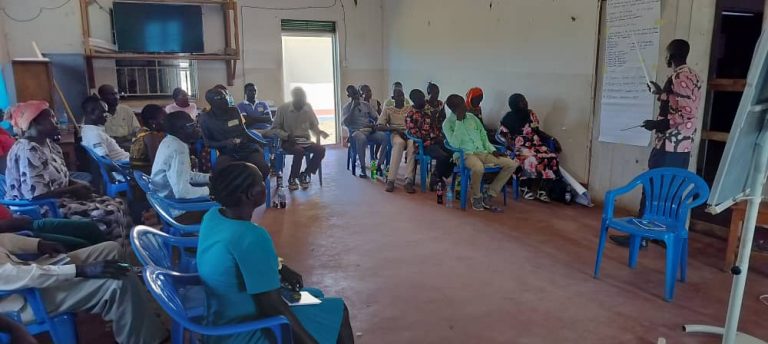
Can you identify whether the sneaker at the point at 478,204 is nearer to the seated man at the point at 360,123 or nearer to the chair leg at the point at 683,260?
the seated man at the point at 360,123

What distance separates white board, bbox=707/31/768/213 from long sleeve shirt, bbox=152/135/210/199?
2.47m

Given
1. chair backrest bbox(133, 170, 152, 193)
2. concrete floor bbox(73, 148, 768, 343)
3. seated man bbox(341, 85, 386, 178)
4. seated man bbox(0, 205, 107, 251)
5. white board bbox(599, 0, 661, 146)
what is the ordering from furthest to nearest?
seated man bbox(341, 85, 386, 178), white board bbox(599, 0, 661, 146), chair backrest bbox(133, 170, 152, 193), concrete floor bbox(73, 148, 768, 343), seated man bbox(0, 205, 107, 251)

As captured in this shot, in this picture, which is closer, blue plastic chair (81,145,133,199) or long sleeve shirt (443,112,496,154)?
blue plastic chair (81,145,133,199)

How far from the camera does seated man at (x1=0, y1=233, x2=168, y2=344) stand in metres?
1.79

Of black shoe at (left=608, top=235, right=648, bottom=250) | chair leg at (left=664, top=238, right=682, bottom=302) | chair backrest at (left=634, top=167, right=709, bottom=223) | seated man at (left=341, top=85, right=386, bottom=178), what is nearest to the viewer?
chair leg at (left=664, top=238, right=682, bottom=302)

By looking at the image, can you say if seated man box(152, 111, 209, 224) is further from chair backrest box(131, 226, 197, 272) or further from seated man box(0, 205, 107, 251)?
chair backrest box(131, 226, 197, 272)

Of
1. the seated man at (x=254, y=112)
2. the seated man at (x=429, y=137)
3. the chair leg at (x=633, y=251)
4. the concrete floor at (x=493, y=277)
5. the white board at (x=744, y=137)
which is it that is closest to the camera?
the white board at (x=744, y=137)

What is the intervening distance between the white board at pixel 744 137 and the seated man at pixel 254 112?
493cm

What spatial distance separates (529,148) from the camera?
5211 mm

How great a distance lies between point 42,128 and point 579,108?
439 cm

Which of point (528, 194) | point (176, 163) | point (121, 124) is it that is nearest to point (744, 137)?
point (176, 163)

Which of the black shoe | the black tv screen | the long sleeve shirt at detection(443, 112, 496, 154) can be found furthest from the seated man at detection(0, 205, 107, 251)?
the black tv screen

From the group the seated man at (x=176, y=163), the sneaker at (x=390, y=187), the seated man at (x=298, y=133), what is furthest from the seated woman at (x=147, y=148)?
the sneaker at (x=390, y=187)

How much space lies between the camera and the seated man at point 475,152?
484 centimetres
